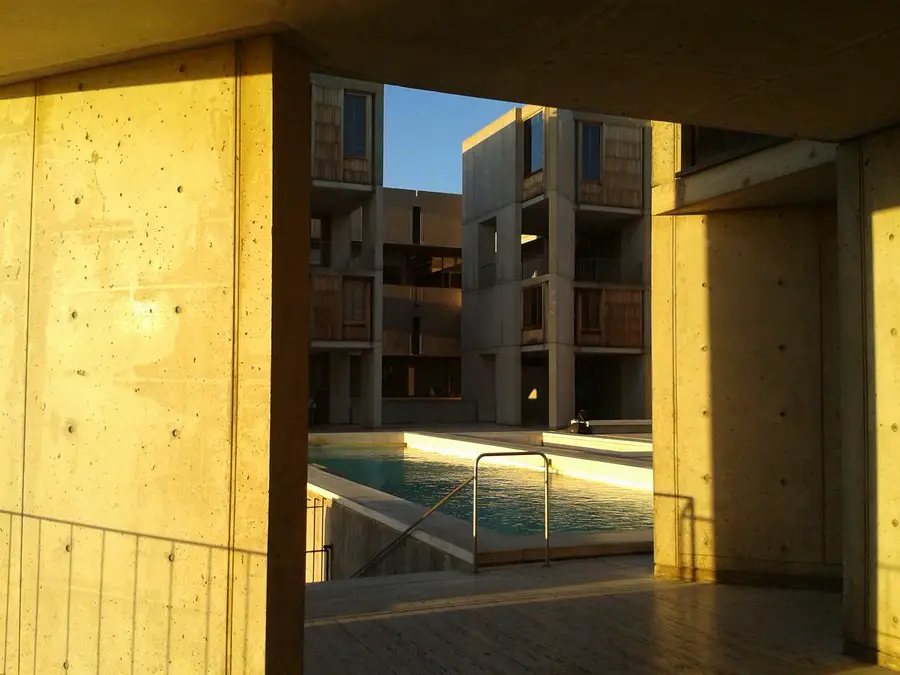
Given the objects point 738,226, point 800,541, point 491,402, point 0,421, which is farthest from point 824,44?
point 491,402

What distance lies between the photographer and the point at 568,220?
92.8 ft

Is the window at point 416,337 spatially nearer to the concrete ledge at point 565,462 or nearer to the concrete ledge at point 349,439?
the concrete ledge at point 349,439

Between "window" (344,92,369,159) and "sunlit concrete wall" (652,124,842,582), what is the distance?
20483 millimetres

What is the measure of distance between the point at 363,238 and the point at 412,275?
→ 405 inches

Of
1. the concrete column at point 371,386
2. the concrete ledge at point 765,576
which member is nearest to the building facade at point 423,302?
the concrete column at point 371,386

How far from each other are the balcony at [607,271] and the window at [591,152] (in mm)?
3198

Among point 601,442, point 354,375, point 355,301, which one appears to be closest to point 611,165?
point 355,301

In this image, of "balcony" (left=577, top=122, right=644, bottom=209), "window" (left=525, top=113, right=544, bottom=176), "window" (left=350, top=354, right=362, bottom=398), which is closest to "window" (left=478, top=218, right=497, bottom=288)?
"window" (left=525, top=113, right=544, bottom=176)

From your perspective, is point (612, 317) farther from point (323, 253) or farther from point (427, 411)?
point (323, 253)

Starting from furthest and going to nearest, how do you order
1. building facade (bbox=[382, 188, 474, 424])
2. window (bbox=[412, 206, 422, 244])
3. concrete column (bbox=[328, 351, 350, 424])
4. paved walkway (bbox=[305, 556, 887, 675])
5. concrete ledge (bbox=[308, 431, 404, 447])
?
window (bbox=[412, 206, 422, 244]), building facade (bbox=[382, 188, 474, 424]), concrete column (bbox=[328, 351, 350, 424]), concrete ledge (bbox=[308, 431, 404, 447]), paved walkway (bbox=[305, 556, 887, 675])

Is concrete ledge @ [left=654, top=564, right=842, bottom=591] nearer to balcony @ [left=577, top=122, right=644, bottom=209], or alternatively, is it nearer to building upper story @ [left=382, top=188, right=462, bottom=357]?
balcony @ [left=577, top=122, right=644, bottom=209]

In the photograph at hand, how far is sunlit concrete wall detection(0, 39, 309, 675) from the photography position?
13.4 feet

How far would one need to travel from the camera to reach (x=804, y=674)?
478cm

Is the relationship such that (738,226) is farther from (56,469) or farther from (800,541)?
(56,469)
